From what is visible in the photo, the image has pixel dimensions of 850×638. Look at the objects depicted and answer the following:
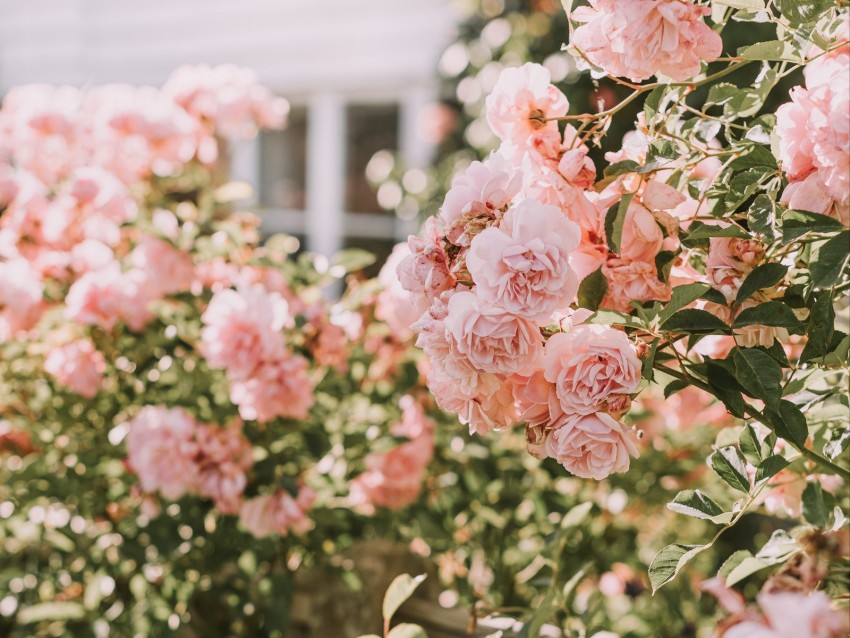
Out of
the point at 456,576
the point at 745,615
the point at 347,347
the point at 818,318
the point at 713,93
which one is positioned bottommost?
the point at 456,576

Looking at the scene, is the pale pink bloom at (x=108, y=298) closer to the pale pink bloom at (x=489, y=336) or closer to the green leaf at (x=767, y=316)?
the pale pink bloom at (x=489, y=336)

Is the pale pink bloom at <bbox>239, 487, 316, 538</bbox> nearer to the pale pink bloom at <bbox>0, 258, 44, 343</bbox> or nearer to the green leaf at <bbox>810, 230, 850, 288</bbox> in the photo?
the pale pink bloom at <bbox>0, 258, 44, 343</bbox>

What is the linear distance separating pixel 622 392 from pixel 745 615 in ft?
0.58

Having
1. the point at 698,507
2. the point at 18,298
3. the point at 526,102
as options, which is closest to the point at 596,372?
the point at 698,507

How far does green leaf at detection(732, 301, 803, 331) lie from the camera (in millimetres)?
669

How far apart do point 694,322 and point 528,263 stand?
5.9 inches

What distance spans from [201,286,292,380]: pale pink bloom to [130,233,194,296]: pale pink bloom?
0.23 m

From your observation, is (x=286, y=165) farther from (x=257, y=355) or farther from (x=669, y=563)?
(x=669, y=563)

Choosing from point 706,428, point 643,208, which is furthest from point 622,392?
point 706,428

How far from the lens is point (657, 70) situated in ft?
2.28

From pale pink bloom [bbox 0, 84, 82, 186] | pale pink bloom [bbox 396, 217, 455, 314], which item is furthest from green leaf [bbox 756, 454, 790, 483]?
pale pink bloom [bbox 0, 84, 82, 186]

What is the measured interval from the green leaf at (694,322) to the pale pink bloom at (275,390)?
0.70 metres

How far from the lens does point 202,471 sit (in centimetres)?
134

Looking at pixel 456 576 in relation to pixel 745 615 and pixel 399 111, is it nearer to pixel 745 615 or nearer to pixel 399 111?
pixel 745 615
